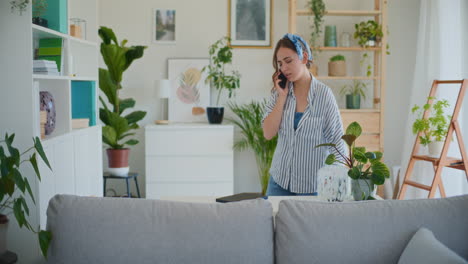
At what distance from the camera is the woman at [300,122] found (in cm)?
270

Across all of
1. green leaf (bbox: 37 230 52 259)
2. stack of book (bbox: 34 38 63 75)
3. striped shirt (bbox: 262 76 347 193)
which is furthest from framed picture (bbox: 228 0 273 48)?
green leaf (bbox: 37 230 52 259)

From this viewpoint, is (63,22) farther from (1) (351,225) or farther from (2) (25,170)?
(1) (351,225)

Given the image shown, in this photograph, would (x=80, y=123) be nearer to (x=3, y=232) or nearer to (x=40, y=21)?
(x=40, y=21)

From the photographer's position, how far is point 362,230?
195 cm

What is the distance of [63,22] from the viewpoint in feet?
11.5

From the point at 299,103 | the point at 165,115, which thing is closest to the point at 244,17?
the point at 165,115

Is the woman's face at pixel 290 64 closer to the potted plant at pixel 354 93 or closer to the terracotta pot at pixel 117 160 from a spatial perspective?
the potted plant at pixel 354 93

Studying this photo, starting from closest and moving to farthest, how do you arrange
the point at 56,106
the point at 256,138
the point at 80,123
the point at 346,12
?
the point at 56,106 < the point at 80,123 < the point at 346,12 < the point at 256,138

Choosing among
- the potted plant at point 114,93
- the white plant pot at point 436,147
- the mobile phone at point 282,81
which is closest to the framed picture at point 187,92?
the potted plant at point 114,93

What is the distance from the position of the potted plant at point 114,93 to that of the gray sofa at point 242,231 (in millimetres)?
3378

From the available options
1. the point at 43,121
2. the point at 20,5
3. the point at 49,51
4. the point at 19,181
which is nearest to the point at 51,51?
the point at 49,51

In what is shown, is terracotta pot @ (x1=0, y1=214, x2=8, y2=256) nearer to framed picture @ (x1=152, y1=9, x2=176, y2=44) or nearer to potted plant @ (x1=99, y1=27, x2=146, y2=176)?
potted plant @ (x1=99, y1=27, x2=146, y2=176)

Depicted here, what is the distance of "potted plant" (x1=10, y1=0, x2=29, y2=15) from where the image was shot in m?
2.65

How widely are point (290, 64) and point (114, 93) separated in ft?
9.98
